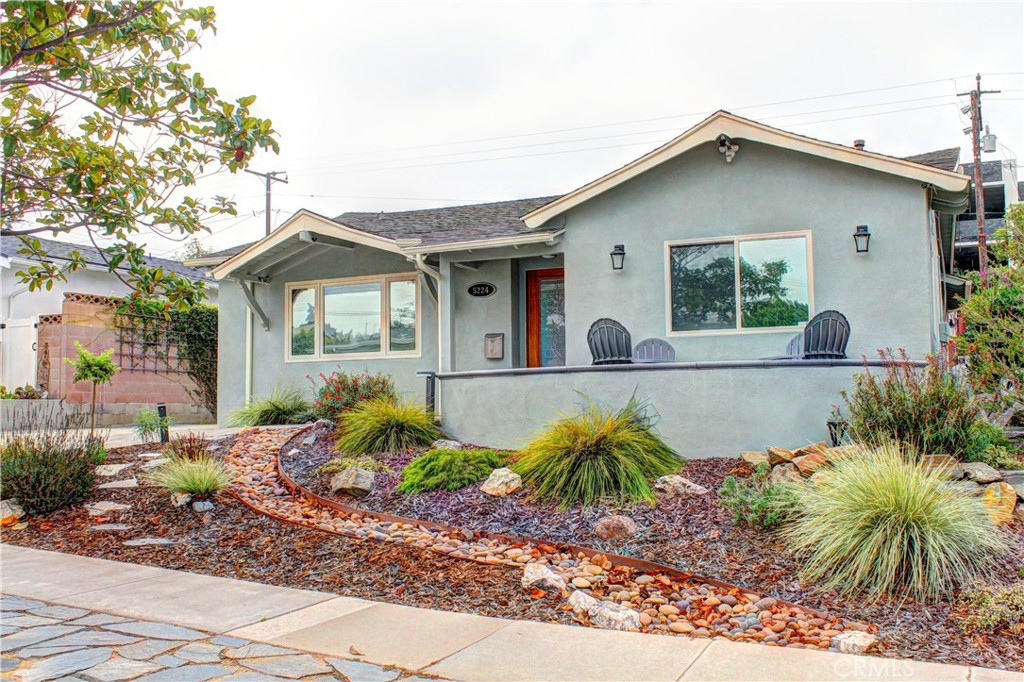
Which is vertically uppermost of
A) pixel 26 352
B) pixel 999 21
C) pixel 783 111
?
pixel 783 111

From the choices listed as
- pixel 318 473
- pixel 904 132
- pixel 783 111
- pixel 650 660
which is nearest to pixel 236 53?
pixel 318 473

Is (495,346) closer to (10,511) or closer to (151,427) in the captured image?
(151,427)

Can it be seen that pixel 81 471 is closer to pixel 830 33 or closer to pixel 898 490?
pixel 898 490

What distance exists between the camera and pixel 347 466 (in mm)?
8562

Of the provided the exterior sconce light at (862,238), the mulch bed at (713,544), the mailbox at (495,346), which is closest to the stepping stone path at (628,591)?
the mulch bed at (713,544)

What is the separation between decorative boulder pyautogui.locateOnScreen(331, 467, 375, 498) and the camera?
303 inches

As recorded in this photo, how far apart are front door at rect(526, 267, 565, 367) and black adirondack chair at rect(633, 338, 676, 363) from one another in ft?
8.21

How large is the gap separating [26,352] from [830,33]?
16405 millimetres

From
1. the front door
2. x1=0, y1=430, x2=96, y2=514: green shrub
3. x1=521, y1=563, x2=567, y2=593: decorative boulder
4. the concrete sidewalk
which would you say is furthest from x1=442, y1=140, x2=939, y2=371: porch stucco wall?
the concrete sidewalk

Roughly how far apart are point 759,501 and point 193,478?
538 centimetres

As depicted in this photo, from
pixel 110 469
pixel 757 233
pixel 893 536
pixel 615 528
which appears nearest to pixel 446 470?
pixel 615 528

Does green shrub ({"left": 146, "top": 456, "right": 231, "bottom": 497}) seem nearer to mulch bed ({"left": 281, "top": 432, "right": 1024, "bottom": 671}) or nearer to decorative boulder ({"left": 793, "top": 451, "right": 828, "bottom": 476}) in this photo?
mulch bed ({"left": 281, "top": 432, "right": 1024, "bottom": 671})

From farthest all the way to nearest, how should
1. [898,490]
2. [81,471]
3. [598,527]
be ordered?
[81,471], [598,527], [898,490]

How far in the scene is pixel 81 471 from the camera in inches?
320
